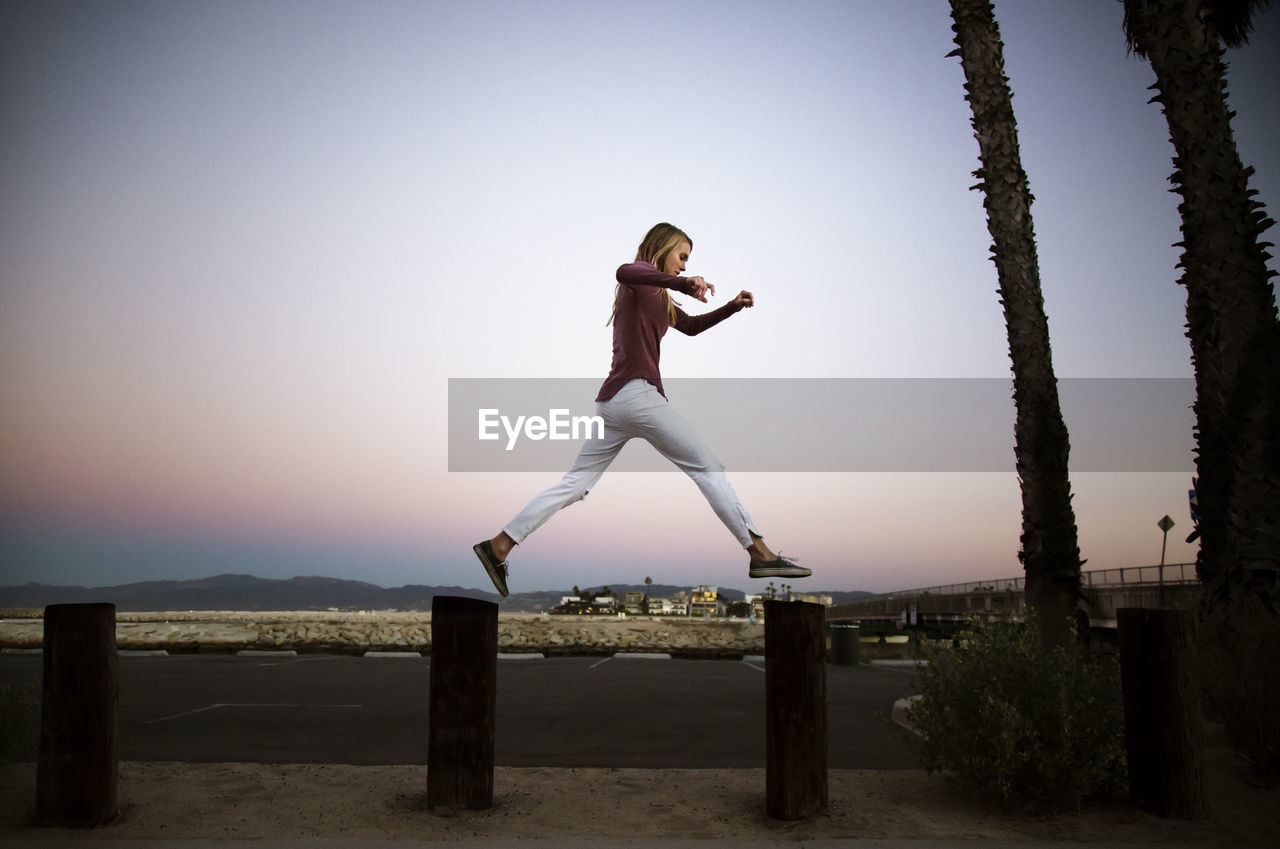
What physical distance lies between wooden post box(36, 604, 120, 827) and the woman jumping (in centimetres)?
229

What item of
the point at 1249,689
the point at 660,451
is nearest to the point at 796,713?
the point at 660,451

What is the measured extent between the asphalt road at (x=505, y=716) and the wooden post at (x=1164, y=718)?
1.45 meters

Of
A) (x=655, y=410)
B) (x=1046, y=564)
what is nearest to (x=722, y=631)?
(x=1046, y=564)

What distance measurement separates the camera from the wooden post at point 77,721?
539 centimetres

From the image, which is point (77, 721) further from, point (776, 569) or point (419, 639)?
point (419, 639)

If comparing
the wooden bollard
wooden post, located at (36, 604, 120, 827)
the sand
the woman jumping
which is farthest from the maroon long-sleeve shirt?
wooden post, located at (36, 604, 120, 827)

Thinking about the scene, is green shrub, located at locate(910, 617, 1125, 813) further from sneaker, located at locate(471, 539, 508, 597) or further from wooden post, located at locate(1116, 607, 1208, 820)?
sneaker, located at locate(471, 539, 508, 597)

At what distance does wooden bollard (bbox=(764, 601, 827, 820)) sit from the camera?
218 inches

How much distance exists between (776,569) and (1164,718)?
94.3 inches

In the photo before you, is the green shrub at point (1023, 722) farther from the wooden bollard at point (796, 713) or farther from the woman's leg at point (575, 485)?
the woman's leg at point (575, 485)

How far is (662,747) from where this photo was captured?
838 centimetres

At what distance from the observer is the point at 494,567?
650cm

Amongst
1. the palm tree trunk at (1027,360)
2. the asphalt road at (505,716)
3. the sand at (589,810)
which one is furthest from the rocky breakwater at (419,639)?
the sand at (589,810)

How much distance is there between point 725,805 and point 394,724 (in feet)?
14.8
